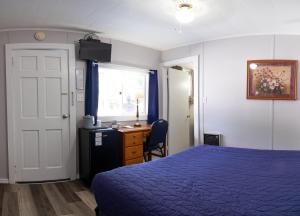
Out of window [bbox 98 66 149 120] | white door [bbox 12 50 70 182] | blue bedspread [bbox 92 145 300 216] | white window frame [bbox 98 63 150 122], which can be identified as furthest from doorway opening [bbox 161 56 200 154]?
blue bedspread [bbox 92 145 300 216]

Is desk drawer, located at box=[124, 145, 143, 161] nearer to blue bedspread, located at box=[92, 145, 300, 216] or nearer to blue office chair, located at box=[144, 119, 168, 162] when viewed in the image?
blue office chair, located at box=[144, 119, 168, 162]

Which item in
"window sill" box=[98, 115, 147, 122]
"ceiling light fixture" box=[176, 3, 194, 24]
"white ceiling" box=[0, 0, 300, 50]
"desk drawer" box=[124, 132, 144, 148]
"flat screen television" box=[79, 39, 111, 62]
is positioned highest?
"white ceiling" box=[0, 0, 300, 50]

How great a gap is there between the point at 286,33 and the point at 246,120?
1360mm

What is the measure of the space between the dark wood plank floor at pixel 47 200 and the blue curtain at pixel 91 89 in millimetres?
1092

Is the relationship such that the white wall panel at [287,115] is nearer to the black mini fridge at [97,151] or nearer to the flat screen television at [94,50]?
the black mini fridge at [97,151]

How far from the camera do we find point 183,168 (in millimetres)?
1777

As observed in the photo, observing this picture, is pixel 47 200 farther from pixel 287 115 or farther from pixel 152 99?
pixel 287 115

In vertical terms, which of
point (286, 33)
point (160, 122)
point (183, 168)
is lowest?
point (183, 168)

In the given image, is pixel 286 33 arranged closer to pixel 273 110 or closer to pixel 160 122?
pixel 273 110

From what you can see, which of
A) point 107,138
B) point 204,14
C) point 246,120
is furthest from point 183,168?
point 246,120

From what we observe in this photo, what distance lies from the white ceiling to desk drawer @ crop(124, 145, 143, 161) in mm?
1766

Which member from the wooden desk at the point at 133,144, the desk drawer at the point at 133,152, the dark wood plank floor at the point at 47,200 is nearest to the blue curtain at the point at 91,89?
the wooden desk at the point at 133,144

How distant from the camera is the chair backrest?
11.2ft

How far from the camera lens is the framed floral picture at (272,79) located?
3115 millimetres
